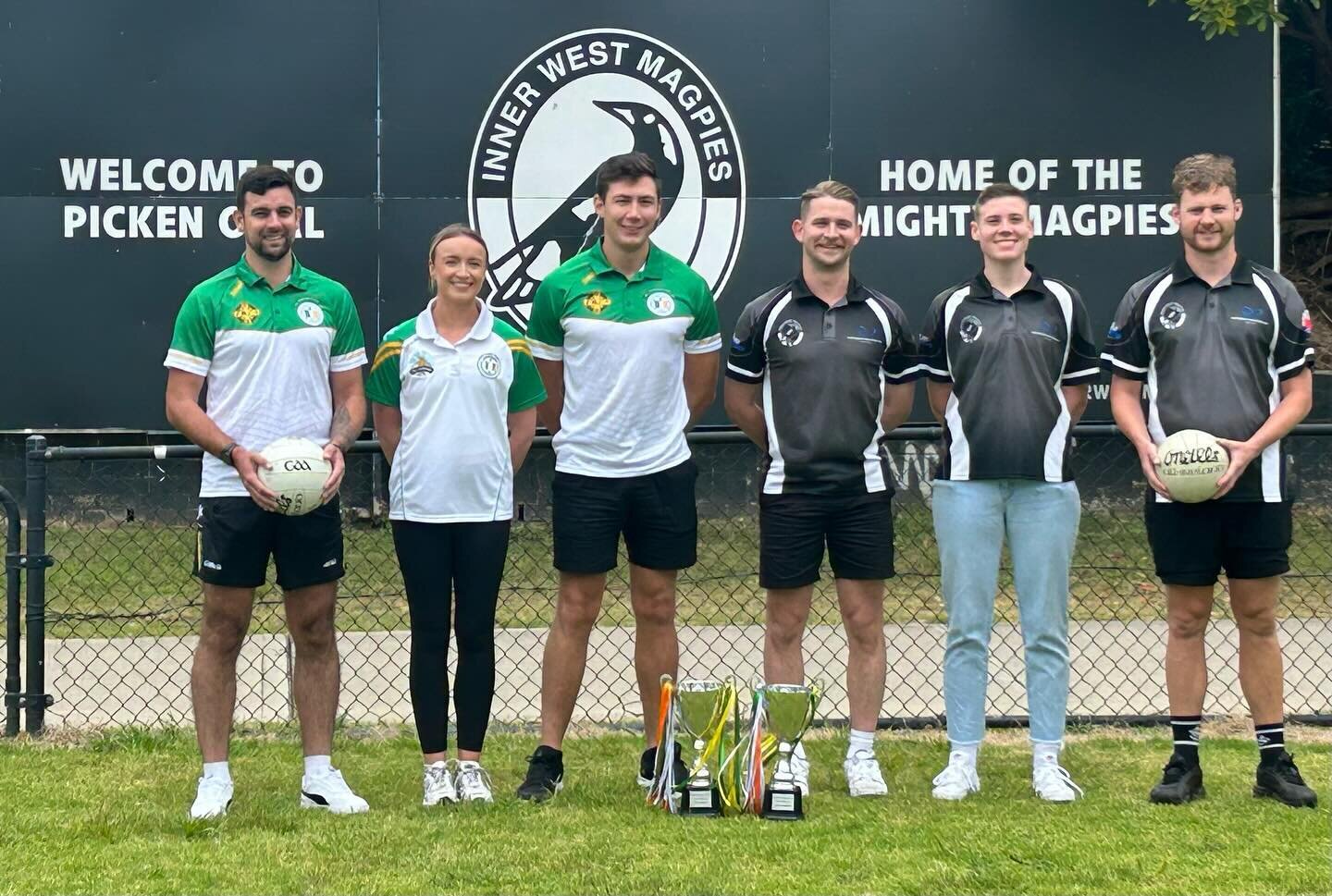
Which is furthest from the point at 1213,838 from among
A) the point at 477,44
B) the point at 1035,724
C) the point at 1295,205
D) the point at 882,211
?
the point at 1295,205

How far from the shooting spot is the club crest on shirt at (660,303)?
17.4 feet

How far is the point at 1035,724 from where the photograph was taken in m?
5.36

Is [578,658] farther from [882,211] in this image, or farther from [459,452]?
[882,211]

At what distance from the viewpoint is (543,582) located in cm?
977

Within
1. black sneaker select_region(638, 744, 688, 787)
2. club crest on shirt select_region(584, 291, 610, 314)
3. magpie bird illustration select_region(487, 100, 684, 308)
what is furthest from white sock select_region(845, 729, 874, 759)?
magpie bird illustration select_region(487, 100, 684, 308)

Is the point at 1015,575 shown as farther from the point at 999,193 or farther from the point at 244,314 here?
the point at 244,314

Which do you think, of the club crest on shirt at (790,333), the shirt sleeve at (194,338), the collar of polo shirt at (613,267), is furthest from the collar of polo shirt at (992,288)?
the shirt sleeve at (194,338)

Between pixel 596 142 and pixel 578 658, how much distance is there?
5.97 m

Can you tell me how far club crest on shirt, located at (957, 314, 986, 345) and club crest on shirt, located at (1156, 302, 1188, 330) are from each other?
0.57m

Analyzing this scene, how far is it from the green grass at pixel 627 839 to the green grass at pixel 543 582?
2806 millimetres

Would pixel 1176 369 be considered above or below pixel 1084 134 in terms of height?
below

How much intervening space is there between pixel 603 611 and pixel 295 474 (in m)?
4.39

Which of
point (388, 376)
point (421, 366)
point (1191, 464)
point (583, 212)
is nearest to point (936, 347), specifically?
point (1191, 464)

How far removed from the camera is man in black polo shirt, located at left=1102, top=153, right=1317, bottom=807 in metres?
5.09
